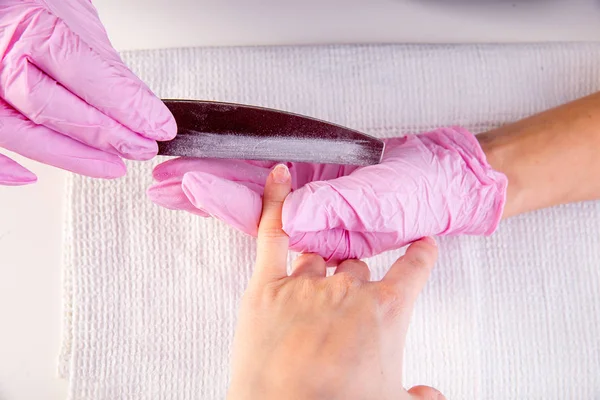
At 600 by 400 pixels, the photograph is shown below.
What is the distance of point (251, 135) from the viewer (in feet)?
2.18

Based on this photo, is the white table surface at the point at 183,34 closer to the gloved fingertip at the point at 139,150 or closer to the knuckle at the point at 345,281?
the gloved fingertip at the point at 139,150

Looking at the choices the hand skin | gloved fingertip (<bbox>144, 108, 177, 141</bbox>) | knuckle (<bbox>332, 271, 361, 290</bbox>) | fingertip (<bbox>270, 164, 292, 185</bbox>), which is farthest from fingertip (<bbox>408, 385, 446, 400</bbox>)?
gloved fingertip (<bbox>144, 108, 177, 141</bbox>)

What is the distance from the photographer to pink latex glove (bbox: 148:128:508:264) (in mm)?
656

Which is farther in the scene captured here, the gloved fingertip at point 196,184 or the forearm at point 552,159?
the forearm at point 552,159

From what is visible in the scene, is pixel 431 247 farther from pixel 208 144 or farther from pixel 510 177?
pixel 208 144

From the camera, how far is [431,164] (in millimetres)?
748

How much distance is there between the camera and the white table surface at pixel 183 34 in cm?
80

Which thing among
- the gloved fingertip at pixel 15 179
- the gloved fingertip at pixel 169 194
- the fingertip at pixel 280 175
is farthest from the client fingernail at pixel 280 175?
the gloved fingertip at pixel 15 179

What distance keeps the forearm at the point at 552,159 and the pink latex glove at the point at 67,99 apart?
516 mm

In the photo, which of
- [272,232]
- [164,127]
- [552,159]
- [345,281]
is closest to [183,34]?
[164,127]

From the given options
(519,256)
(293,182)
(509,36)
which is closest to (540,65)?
(509,36)

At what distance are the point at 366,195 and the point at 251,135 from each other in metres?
0.17

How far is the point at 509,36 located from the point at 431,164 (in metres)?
0.32

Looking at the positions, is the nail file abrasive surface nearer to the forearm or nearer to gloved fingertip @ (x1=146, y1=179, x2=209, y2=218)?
gloved fingertip @ (x1=146, y1=179, x2=209, y2=218)
